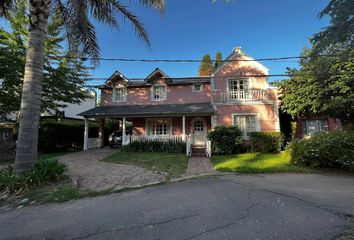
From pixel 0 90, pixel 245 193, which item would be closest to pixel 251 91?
pixel 245 193

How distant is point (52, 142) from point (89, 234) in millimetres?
14824

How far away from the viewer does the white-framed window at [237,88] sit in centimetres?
1541

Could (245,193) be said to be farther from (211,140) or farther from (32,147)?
(211,140)

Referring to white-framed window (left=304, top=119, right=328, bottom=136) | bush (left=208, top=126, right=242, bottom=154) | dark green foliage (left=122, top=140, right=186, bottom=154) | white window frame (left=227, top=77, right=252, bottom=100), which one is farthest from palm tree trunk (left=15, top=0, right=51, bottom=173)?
white-framed window (left=304, top=119, right=328, bottom=136)

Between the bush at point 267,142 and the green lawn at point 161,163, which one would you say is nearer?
the green lawn at point 161,163

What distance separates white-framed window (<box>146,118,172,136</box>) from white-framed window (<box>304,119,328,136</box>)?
1138 cm

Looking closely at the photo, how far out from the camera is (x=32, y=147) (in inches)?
250

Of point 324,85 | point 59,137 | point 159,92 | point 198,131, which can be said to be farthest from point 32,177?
point 324,85

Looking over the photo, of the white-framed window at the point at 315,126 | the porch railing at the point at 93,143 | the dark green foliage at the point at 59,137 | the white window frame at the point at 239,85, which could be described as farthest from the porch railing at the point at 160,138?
the white-framed window at the point at 315,126

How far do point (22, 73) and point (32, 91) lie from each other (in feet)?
30.1

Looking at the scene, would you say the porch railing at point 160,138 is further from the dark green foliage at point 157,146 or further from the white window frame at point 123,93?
the white window frame at point 123,93

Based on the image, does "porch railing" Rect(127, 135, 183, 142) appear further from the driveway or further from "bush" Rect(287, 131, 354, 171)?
"bush" Rect(287, 131, 354, 171)

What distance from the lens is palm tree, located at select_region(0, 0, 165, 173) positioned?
625 cm

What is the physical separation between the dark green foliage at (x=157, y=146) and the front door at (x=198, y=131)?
2647 millimetres
